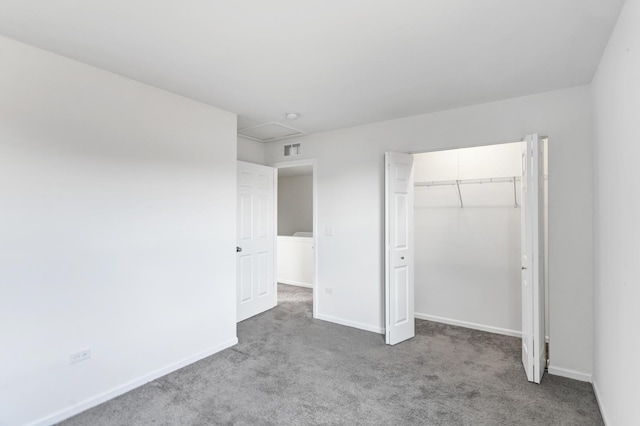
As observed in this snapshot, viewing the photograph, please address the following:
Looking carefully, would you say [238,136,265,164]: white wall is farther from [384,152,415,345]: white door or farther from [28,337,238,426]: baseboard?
[28,337,238,426]: baseboard

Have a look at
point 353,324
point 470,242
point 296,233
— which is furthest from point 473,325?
point 296,233

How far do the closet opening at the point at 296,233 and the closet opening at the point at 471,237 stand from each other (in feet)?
5.00

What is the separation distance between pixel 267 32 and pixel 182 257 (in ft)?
6.91

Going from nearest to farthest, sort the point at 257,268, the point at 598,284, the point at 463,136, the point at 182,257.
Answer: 1. the point at 598,284
2. the point at 182,257
3. the point at 463,136
4. the point at 257,268

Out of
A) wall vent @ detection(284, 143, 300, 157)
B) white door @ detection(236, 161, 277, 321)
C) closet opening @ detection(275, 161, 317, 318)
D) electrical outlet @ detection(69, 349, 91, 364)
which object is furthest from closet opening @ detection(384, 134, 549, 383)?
electrical outlet @ detection(69, 349, 91, 364)

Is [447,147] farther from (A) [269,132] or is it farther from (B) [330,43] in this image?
(A) [269,132]

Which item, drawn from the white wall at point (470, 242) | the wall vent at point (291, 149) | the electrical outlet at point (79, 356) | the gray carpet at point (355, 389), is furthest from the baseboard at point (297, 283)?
the electrical outlet at point (79, 356)

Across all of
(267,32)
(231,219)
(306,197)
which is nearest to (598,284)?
(267,32)

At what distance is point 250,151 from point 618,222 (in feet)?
13.1

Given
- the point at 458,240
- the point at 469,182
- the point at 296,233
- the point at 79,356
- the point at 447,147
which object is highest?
the point at 447,147

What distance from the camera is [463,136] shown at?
11.1 ft

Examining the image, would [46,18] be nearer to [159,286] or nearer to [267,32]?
[267,32]

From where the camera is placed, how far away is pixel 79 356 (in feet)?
7.73

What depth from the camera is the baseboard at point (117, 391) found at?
87.1 inches
